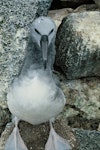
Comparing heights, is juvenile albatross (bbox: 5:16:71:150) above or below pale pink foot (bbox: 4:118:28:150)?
above

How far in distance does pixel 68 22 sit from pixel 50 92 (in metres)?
1.56

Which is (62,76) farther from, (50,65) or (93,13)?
(50,65)

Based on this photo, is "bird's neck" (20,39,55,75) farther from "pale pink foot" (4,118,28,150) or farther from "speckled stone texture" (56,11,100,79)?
"speckled stone texture" (56,11,100,79)

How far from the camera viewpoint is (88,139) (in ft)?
13.6

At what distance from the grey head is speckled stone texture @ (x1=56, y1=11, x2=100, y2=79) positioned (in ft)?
4.74

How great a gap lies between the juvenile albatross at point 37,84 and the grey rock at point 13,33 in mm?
986

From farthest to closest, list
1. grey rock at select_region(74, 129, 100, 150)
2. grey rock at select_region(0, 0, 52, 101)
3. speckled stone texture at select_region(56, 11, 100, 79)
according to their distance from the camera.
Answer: speckled stone texture at select_region(56, 11, 100, 79)
grey rock at select_region(0, 0, 52, 101)
grey rock at select_region(74, 129, 100, 150)

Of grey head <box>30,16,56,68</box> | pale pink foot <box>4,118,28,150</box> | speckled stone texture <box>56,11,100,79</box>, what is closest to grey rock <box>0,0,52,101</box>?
speckled stone texture <box>56,11,100,79</box>

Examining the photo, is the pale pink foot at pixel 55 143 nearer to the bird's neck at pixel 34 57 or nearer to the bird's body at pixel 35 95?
the bird's body at pixel 35 95

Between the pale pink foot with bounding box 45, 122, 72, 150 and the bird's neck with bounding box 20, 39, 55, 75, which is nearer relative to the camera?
the bird's neck with bounding box 20, 39, 55, 75

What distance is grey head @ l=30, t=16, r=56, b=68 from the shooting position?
121 inches

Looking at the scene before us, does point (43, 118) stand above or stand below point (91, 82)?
above

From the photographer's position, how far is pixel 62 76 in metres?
4.78

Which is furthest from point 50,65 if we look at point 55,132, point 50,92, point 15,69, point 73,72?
point 73,72
